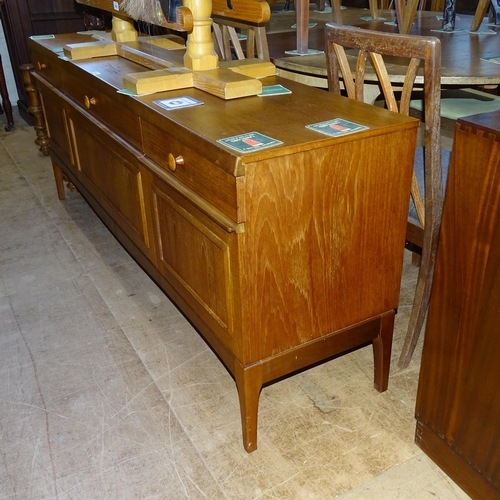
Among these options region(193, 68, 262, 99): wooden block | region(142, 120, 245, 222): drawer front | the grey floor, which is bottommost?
the grey floor

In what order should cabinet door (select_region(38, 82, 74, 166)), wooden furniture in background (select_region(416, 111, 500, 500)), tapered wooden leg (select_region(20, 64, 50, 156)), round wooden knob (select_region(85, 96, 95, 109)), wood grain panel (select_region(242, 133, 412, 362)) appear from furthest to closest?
tapered wooden leg (select_region(20, 64, 50, 156)), cabinet door (select_region(38, 82, 74, 166)), round wooden knob (select_region(85, 96, 95, 109)), wood grain panel (select_region(242, 133, 412, 362)), wooden furniture in background (select_region(416, 111, 500, 500))

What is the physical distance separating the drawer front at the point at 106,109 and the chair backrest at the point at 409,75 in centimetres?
58

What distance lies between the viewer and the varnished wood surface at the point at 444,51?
5.23ft

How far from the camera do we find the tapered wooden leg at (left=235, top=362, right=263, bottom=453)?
4.22 feet

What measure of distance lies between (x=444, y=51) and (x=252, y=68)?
782 mm

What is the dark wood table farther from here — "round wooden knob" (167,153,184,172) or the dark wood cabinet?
"round wooden knob" (167,153,184,172)

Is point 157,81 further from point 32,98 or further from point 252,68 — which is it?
point 32,98

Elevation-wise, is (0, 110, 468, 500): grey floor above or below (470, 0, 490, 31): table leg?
below

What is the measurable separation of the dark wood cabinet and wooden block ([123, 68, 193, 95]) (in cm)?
274

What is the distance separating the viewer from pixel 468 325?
1.14 m

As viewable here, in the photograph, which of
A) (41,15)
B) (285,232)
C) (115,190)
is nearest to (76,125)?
(115,190)

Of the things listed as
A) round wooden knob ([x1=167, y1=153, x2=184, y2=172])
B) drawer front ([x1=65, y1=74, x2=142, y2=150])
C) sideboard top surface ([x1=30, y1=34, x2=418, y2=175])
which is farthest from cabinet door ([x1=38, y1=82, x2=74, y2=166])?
round wooden knob ([x1=167, y1=153, x2=184, y2=172])

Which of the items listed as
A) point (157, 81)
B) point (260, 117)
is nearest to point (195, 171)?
point (260, 117)

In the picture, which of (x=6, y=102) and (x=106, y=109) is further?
(x=6, y=102)
